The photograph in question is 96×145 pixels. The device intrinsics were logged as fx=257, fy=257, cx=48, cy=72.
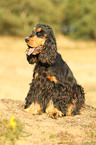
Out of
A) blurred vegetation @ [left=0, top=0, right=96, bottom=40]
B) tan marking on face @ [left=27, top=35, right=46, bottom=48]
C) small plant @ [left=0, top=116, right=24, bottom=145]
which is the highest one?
blurred vegetation @ [left=0, top=0, right=96, bottom=40]

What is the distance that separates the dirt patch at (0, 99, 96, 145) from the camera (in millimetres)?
4461

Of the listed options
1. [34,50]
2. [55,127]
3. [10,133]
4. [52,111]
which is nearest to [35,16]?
[34,50]

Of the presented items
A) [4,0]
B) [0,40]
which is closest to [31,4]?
[4,0]

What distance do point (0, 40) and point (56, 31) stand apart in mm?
10651

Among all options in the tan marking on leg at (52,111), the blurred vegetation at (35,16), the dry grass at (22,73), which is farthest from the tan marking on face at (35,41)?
the blurred vegetation at (35,16)

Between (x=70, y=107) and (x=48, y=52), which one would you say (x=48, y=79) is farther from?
(x=70, y=107)

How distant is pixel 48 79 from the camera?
564 cm

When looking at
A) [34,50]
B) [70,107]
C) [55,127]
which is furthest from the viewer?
[70,107]

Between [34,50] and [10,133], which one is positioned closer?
[10,133]

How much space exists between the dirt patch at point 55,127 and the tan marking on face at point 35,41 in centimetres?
154

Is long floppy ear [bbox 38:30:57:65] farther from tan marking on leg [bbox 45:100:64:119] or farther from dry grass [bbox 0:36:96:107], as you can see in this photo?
dry grass [bbox 0:36:96:107]

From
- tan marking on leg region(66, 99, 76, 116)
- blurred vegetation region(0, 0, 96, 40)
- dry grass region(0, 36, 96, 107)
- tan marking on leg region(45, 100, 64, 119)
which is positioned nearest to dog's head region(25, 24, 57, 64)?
tan marking on leg region(45, 100, 64, 119)

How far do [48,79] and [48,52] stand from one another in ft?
1.94

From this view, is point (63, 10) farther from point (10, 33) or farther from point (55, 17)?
point (10, 33)
